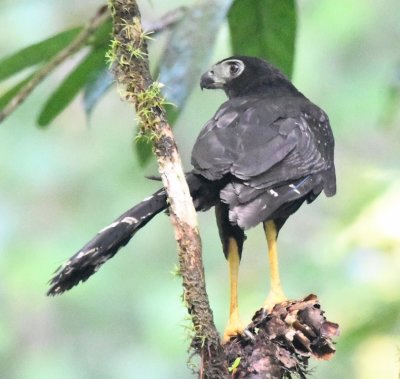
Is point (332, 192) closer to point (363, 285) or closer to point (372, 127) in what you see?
point (363, 285)

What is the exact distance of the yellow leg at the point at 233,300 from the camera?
4.02m

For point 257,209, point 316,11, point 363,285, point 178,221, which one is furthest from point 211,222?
point 178,221

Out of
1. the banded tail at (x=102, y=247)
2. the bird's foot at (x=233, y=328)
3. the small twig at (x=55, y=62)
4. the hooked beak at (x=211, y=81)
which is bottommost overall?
the bird's foot at (x=233, y=328)

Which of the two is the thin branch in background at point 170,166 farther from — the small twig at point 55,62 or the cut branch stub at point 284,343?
the small twig at point 55,62

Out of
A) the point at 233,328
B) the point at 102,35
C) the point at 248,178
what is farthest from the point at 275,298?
the point at 102,35

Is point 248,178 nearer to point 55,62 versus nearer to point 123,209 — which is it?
point 55,62

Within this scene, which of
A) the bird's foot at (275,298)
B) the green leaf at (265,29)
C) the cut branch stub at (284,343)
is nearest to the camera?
the cut branch stub at (284,343)

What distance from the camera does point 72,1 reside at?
10.2m

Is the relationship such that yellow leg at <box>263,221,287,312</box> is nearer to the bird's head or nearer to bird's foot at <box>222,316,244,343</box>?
bird's foot at <box>222,316,244,343</box>

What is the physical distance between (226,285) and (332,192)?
4.79 metres

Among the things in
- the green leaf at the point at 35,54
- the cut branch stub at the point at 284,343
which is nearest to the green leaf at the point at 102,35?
the green leaf at the point at 35,54

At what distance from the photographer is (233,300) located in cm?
416

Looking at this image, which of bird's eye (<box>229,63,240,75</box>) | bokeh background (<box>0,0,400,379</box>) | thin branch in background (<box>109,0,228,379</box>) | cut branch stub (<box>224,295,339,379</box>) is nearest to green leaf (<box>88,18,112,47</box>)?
thin branch in background (<box>109,0,228,379</box>)

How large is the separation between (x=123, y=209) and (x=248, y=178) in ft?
17.7
